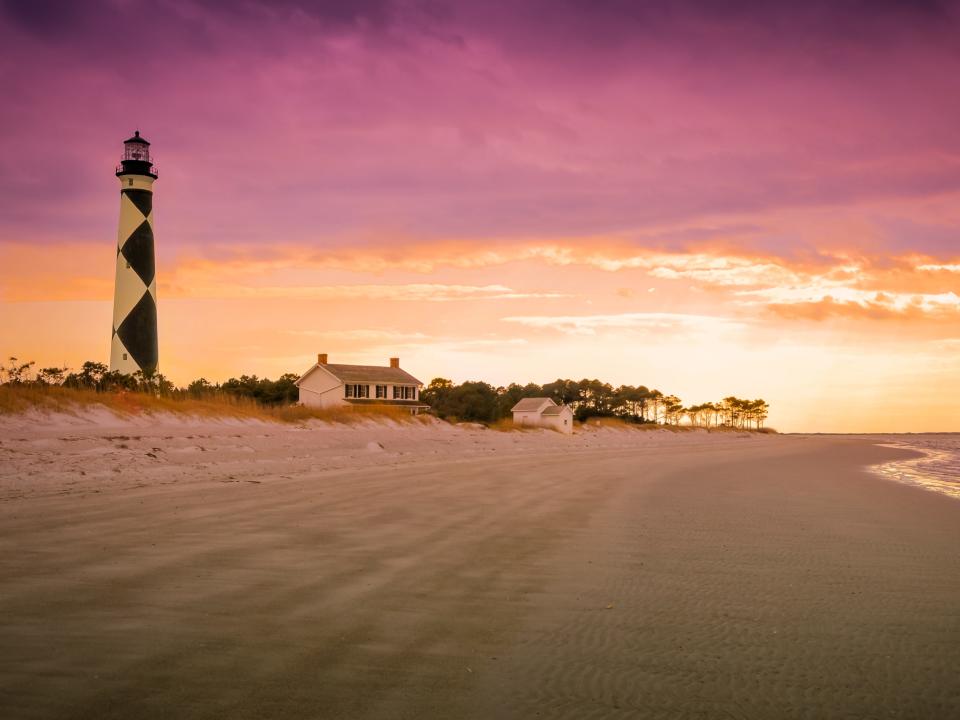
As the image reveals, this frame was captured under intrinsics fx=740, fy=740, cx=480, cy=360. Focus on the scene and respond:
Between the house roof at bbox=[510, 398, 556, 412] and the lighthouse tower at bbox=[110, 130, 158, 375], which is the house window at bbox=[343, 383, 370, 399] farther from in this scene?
the lighthouse tower at bbox=[110, 130, 158, 375]

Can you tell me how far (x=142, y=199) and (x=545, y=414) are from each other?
44283 millimetres

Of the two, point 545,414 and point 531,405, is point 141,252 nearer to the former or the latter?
point 545,414

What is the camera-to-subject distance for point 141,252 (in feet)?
122

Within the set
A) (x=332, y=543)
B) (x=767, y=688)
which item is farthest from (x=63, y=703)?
(x=332, y=543)

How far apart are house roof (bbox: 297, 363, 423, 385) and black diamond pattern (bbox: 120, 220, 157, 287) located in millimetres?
24453

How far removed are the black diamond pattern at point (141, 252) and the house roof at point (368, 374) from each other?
24.5 m

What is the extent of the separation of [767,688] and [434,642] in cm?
202

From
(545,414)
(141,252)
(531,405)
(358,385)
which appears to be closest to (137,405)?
(141,252)

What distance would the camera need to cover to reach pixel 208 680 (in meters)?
4.04

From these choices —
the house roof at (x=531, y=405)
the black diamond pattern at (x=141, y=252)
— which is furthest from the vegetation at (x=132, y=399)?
the house roof at (x=531, y=405)

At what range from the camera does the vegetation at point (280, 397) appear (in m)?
22.1

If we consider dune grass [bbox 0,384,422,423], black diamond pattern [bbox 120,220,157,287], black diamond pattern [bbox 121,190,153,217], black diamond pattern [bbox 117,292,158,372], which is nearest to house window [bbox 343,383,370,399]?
black diamond pattern [bbox 117,292,158,372]

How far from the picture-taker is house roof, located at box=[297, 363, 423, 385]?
2420 inches

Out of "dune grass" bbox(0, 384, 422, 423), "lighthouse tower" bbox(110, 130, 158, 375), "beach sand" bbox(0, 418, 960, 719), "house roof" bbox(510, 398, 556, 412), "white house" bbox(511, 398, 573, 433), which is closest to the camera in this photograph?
"beach sand" bbox(0, 418, 960, 719)
